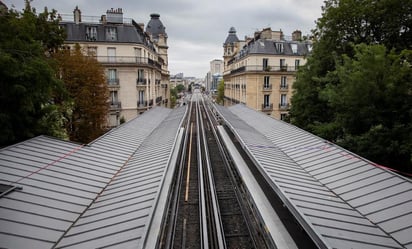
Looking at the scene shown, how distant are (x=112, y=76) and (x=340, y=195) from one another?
30.5 m

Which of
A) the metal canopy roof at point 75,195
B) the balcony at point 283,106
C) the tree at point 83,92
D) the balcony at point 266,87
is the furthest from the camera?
the balcony at point 283,106

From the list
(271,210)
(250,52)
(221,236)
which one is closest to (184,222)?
(221,236)

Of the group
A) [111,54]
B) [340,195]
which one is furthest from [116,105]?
[340,195]

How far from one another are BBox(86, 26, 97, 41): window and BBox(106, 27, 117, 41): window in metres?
1.40

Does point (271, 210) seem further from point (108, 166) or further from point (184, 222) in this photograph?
point (108, 166)

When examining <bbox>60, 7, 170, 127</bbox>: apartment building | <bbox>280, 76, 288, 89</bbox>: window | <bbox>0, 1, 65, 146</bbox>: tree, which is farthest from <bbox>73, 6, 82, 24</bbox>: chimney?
<bbox>280, 76, 288, 89</bbox>: window

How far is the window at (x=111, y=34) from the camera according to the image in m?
32.2

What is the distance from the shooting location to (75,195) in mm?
7332

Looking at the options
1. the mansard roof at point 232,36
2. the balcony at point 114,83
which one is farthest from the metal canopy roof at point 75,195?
the mansard roof at point 232,36

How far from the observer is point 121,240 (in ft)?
17.5

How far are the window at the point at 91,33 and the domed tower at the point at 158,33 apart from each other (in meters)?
31.2

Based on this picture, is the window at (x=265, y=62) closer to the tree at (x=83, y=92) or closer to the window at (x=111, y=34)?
the window at (x=111, y=34)

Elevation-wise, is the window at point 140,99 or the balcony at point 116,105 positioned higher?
the window at point 140,99

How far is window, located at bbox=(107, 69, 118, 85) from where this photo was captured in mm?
32594
